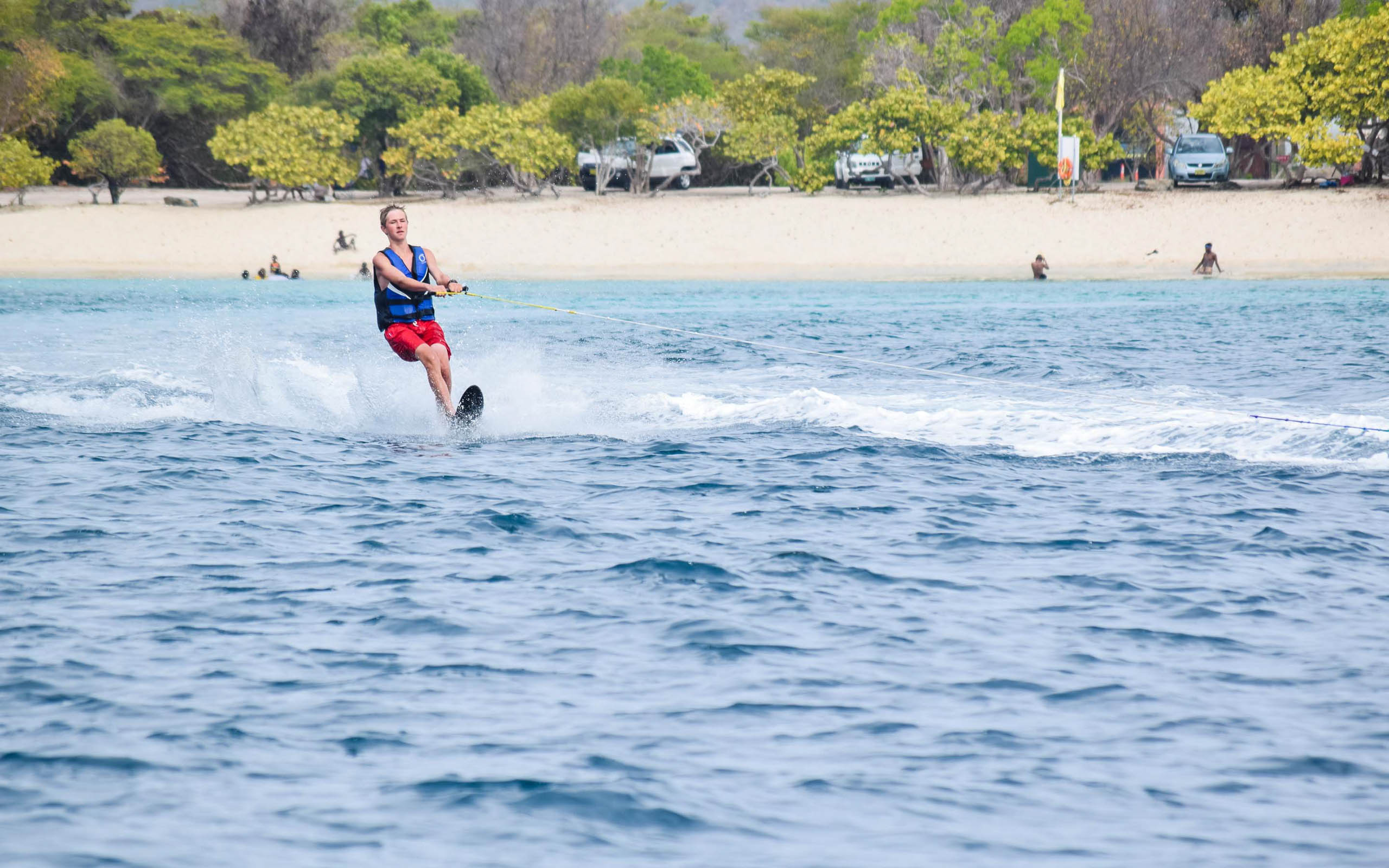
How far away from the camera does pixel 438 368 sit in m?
10.3

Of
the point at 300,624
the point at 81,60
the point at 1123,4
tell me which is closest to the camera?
the point at 300,624

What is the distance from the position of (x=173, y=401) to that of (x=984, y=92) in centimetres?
3650

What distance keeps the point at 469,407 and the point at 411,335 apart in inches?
26.3

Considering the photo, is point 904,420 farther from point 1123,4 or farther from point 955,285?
point 1123,4

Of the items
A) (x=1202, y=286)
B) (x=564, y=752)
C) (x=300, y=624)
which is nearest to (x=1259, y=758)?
(x=564, y=752)

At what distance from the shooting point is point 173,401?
13039 mm

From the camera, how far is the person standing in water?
10.2m

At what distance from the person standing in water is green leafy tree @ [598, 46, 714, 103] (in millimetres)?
42635

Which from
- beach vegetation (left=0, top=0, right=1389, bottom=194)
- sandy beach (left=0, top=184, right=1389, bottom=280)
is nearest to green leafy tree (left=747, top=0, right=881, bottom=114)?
beach vegetation (left=0, top=0, right=1389, bottom=194)

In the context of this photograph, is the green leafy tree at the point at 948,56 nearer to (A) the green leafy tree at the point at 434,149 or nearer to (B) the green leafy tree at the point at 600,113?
(B) the green leafy tree at the point at 600,113

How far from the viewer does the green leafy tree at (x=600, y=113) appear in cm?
4344

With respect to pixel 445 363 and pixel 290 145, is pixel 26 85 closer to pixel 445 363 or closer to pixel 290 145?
pixel 290 145

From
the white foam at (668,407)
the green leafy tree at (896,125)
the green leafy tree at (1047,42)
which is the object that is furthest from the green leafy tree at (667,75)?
the white foam at (668,407)

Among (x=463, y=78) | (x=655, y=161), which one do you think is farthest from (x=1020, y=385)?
(x=463, y=78)
